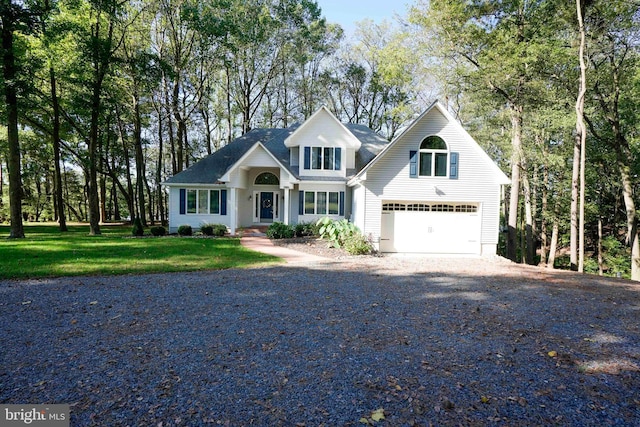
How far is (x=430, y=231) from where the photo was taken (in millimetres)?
13234

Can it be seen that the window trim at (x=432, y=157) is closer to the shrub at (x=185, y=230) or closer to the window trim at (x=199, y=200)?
the window trim at (x=199, y=200)

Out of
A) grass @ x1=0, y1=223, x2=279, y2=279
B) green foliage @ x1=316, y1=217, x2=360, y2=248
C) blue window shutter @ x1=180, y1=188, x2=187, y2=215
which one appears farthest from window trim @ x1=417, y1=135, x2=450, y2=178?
blue window shutter @ x1=180, y1=188, x2=187, y2=215

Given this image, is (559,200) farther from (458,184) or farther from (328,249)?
(328,249)

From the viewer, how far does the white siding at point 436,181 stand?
512 inches

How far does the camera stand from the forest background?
1343 centimetres

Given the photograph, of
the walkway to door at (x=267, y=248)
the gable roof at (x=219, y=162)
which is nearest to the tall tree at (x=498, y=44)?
the gable roof at (x=219, y=162)

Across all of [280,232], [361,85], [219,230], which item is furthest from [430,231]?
[361,85]

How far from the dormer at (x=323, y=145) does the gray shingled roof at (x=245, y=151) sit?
2.89ft

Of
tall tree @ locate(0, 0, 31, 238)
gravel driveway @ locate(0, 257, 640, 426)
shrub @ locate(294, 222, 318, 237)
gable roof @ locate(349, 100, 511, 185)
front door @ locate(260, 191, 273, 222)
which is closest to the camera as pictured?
gravel driveway @ locate(0, 257, 640, 426)

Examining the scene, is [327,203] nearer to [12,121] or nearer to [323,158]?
[323,158]

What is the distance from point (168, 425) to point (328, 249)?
10.5 meters

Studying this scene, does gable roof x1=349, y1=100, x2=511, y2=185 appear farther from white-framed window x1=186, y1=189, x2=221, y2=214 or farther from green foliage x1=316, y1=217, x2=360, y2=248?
white-framed window x1=186, y1=189, x2=221, y2=214

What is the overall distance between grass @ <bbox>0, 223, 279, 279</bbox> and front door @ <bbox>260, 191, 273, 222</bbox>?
18.3 feet

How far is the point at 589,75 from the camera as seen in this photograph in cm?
1323
